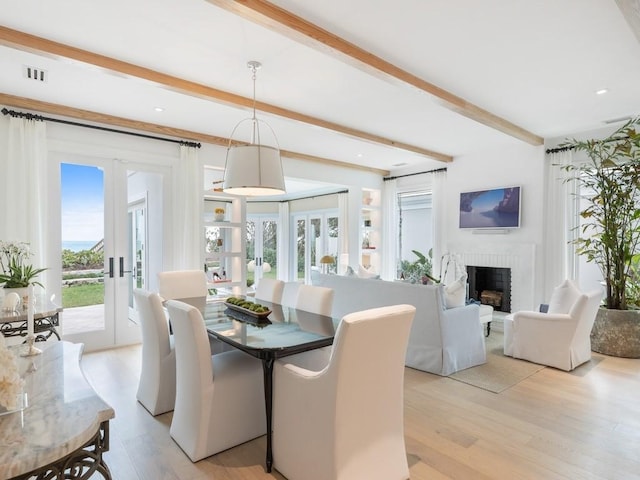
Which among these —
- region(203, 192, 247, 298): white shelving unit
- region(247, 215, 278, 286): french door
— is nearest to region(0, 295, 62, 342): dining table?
region(203, 192, 247, 298): white shelving unit

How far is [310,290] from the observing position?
323cm

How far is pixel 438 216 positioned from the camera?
6746 mm

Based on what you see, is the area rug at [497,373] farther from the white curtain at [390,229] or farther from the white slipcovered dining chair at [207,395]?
the white curtain at [390,229]

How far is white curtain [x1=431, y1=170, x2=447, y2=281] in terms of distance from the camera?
668 cm

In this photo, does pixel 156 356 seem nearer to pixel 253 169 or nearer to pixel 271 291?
pixel 271 291

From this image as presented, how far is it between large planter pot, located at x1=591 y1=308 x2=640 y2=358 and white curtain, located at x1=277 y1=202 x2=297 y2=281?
717 cm

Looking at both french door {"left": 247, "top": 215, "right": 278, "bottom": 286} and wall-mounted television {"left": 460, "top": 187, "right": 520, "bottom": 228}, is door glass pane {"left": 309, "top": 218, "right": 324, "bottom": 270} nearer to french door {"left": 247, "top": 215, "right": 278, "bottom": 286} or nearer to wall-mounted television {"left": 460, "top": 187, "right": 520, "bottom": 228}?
Answer: french door {"left": 247, "top": 215, "right": 278, "bottom": 286}

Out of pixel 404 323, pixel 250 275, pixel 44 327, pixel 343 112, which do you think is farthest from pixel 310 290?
pixel 250 275

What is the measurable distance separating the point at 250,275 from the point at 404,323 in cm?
900

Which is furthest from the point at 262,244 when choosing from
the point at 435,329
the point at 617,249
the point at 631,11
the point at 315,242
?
the point at 631,11

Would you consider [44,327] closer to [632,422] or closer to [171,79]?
[171,79]

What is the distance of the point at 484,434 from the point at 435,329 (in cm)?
116

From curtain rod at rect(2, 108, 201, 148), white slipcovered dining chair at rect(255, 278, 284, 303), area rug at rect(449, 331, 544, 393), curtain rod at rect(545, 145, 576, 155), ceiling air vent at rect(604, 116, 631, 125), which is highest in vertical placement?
ceiling air vent at rect(604, 116, 631, 125)

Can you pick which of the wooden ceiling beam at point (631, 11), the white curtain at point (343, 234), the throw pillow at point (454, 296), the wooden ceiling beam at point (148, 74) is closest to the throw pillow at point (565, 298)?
the throw pillow at point (454, 296)
